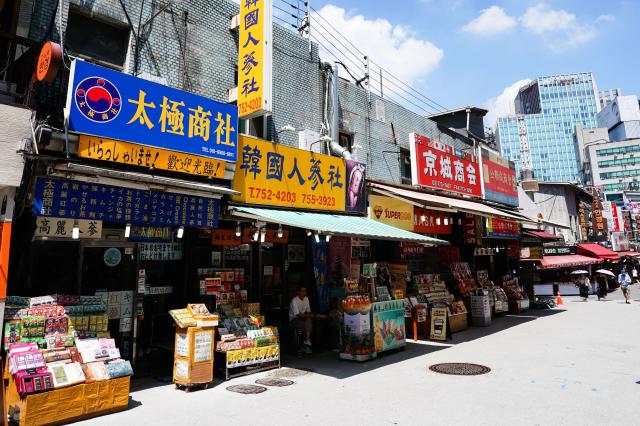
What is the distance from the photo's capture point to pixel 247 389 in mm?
8070

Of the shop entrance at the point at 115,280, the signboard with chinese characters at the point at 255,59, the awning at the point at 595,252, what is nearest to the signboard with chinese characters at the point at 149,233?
the shop entrance at the point at 115,280

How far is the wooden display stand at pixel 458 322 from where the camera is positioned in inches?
584

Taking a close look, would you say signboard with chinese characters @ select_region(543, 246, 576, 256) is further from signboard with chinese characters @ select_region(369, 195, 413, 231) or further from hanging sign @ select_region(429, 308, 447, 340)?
hanging sign @ select_region(429, 308, 447, 340)

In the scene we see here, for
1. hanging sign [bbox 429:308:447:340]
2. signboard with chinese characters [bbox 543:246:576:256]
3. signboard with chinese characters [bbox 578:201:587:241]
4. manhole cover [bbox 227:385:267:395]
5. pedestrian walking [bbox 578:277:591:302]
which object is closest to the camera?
manhole cover [bbox 227:385:267:395]

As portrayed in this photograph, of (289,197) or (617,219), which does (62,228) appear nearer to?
(289,197)

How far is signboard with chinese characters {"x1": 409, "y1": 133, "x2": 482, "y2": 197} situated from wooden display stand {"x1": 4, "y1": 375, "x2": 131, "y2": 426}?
11.6 meters

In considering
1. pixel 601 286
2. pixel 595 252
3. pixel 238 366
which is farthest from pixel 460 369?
pixel 595 252

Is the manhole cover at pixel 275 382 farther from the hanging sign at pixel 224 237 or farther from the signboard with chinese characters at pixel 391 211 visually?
the signboard with chinese characters at pixel 391 211

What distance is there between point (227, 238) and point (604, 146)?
125 metres

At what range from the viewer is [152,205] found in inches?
331

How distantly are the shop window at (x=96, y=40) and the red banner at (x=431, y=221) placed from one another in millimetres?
10303

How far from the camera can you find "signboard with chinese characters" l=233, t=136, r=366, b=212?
10.2m

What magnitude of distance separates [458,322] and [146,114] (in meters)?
12.4

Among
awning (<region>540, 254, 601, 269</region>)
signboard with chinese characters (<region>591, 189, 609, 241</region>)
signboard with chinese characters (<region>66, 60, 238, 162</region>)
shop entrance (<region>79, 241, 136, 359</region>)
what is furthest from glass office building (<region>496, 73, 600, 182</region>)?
shop entrance (<region>79, 241, 136, 359</region>)
